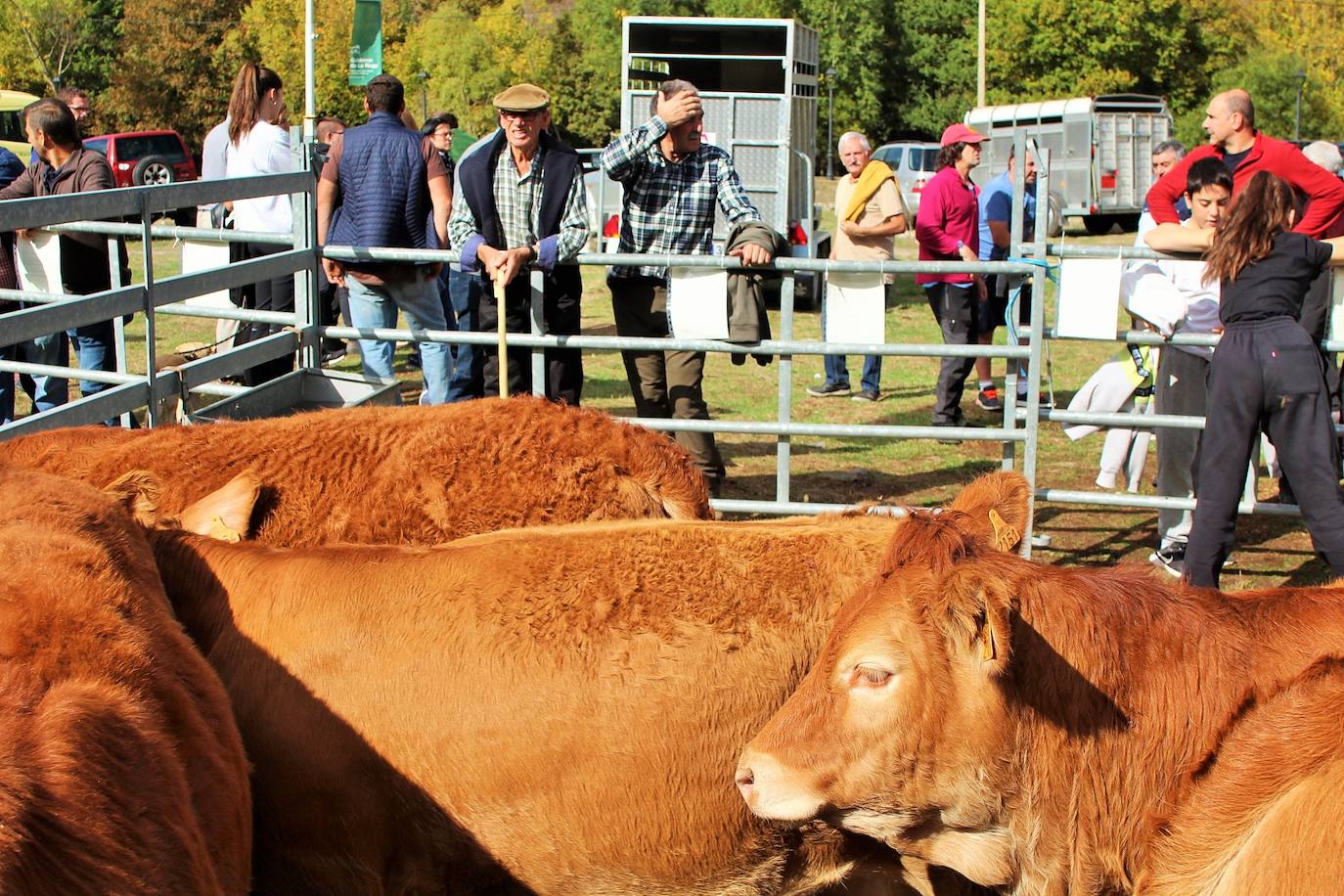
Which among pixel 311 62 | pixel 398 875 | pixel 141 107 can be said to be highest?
pixel 141 107

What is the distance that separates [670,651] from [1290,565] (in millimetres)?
5346

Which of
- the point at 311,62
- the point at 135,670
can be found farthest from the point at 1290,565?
the point at 311,62

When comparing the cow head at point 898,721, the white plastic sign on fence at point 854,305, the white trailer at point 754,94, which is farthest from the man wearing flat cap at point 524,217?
the white trailer at point 754,94

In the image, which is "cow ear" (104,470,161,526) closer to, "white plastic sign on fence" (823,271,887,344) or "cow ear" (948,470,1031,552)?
"cow ear" (948,470,1031,552)

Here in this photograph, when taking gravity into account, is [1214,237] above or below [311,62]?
below

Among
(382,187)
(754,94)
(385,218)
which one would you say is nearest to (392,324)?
(385,218)

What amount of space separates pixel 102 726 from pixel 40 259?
5.21 meters

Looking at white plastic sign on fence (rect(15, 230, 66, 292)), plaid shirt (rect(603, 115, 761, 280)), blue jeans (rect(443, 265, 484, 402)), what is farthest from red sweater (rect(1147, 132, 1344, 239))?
white plastic sign on fence (rect(15, 230, 66, 292))

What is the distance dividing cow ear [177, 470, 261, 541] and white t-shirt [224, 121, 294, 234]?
502 centimetres

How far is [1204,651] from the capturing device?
10.4ft

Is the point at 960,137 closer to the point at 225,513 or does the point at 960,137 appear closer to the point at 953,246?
the point at 953,246

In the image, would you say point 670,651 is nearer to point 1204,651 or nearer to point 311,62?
point 1204,651

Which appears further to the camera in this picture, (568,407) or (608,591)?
(568,407)

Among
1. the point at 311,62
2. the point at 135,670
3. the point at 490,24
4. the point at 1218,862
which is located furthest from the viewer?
the point at 490,24
